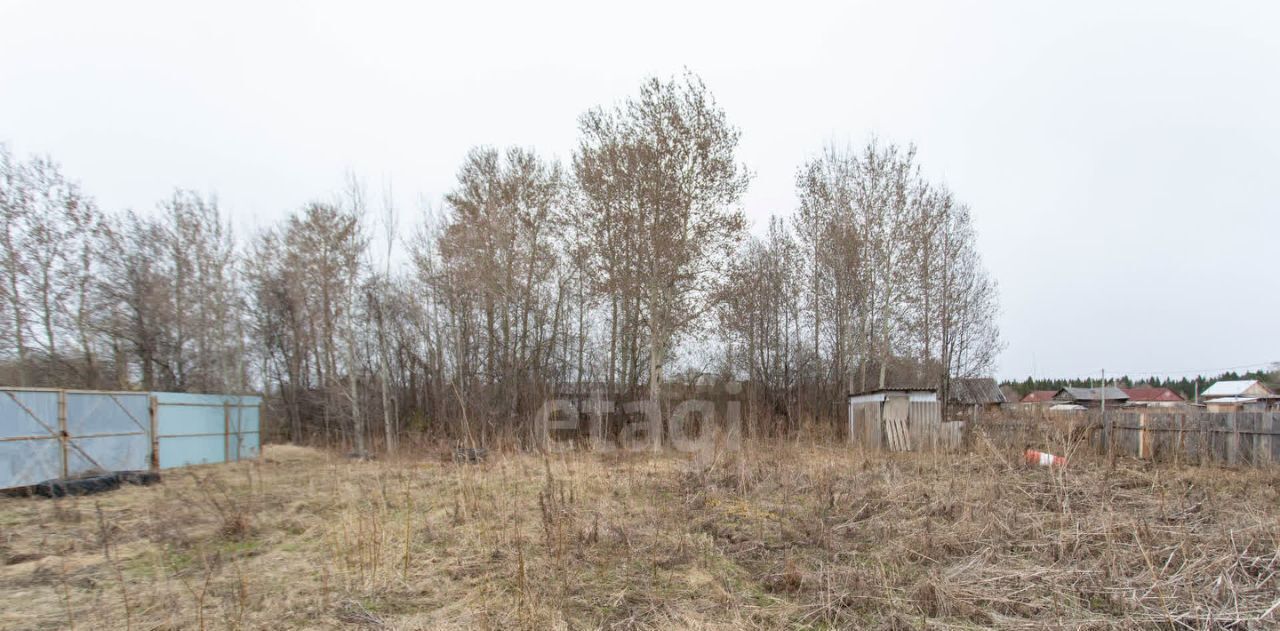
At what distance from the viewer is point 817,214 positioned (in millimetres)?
18859

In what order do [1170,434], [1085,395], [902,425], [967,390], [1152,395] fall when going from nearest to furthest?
1. [1170,434]
2. [902,425]
3. [967,390]
4. [1085,395]
5. [1152,395]

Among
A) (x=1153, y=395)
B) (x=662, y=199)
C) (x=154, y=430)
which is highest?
(x=662, y=199)

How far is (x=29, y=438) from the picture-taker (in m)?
9.84

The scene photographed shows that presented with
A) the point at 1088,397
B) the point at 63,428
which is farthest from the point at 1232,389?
the point at 63,428

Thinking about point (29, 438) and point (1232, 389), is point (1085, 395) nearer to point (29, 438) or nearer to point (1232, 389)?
point (1232, 389)

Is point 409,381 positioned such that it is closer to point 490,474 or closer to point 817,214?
point 490,474

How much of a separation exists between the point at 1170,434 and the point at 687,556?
1090cm

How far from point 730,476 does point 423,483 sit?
455 cm

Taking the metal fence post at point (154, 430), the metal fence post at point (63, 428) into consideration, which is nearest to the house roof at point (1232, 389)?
the metal fence post at point (154, 430)

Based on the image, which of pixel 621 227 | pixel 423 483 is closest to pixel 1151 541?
pixel 423 483

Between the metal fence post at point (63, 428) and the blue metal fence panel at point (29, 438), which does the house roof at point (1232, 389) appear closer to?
the metal fence post at point (63, 428)

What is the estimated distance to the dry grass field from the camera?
353cm

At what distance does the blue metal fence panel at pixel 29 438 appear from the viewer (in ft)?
31.1

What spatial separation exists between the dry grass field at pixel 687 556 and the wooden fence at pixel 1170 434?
90.2 inches
